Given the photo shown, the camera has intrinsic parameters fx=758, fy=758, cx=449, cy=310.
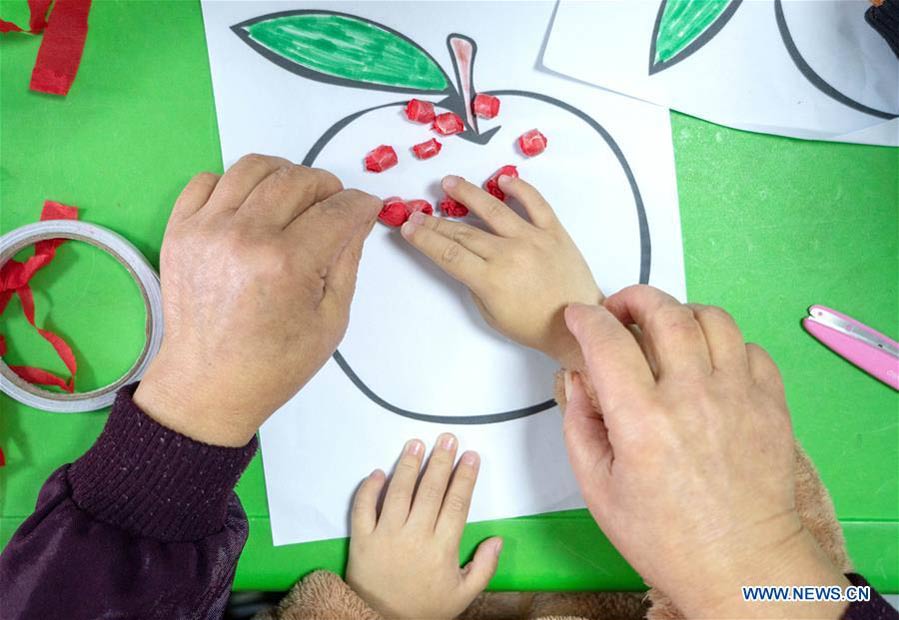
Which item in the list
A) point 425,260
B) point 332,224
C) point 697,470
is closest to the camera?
point 697,470

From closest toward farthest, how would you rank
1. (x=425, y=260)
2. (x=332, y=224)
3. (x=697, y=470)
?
(x=697, y=470)
(x=332, y=224)
(x=425, y=260)

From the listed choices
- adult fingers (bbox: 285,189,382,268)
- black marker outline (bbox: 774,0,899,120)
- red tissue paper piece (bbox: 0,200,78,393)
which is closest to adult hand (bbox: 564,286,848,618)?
adult fingers (bbox: 285,189,382,268)

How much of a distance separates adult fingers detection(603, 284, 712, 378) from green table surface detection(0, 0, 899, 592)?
0.17m

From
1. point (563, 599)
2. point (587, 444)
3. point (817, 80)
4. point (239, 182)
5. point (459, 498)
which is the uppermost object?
point (817, 80)

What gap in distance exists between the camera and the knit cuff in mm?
580

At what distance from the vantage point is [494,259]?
680 millimetres

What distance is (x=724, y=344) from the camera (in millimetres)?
564

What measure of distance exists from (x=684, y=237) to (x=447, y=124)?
25 cm

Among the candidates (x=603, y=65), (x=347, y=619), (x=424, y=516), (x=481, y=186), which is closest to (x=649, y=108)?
(x=603, y=65)

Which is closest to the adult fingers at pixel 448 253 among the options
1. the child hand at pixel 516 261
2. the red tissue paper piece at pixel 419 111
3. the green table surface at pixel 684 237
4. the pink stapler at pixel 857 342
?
the child hand at pixel 516 261

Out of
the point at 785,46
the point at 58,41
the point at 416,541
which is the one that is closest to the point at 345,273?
the point at 416,541

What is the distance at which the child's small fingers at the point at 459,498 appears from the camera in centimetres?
71

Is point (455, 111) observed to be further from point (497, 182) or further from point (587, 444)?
point (587, 444)

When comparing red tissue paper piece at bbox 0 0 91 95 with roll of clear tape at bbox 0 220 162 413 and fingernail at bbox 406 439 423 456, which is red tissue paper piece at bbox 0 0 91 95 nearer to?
roll of clear tape at bbox 0 220 162 413
